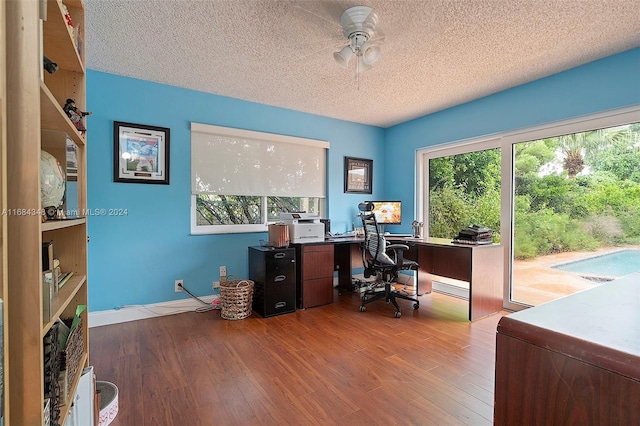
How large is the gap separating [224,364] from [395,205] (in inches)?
113

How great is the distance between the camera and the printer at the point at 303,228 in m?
3.32

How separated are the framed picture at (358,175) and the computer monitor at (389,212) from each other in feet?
1.58

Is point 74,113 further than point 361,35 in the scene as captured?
No

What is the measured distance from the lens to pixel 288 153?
12.6 ft

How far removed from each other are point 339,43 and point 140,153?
2.15m

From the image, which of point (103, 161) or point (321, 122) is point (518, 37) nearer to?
point (321, 122)

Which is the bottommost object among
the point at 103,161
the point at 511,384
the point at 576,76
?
the point at 511,384

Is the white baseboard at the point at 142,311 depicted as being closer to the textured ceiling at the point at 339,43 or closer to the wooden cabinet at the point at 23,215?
the textured ceiling at the point at 339,43

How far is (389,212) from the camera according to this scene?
413cm

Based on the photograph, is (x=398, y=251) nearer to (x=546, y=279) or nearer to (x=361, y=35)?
(x=546, y=279)

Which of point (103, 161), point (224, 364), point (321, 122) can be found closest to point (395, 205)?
point (321, 122)

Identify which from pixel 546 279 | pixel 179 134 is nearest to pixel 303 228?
pixel 179 134

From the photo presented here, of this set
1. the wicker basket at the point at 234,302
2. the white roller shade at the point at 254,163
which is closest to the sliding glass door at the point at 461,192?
the white roller shade at the point at 254,163

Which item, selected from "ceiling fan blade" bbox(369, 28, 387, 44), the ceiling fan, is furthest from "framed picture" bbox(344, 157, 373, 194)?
Result: "ceiling fan blade" bbox(369, 28, 387, 44)
